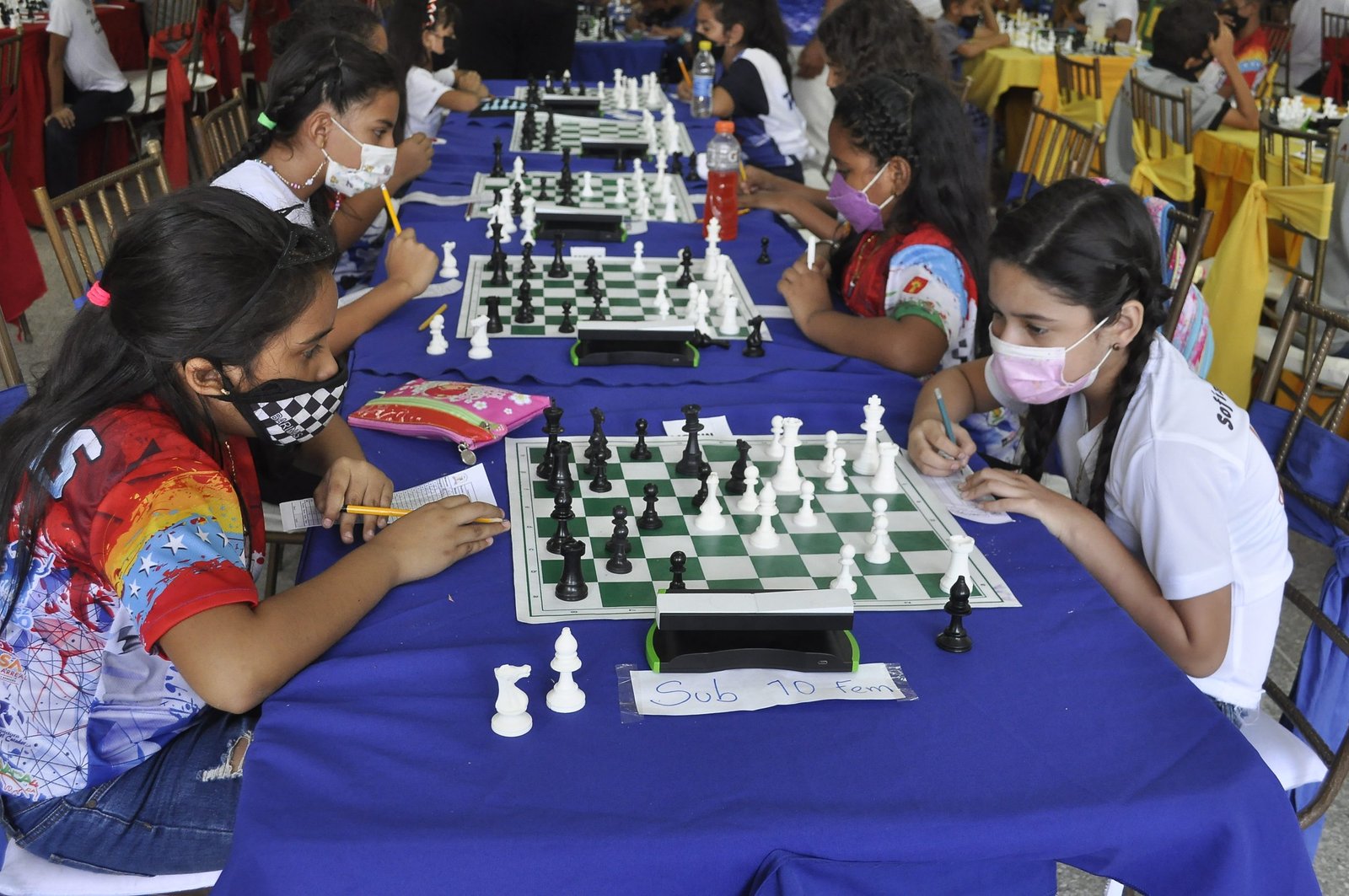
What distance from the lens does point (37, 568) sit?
4.14 ft

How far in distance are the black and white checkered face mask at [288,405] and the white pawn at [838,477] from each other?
2.31 feet

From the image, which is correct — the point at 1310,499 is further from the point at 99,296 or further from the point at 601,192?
the point at 601,192

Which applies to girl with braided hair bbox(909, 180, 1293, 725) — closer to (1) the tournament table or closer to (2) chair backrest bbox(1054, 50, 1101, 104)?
(1) the tournament table

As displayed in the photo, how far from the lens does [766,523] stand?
4.89 feet

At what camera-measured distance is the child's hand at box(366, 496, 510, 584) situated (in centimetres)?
135

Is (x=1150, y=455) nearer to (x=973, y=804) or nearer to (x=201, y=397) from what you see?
(x=973, y=804)

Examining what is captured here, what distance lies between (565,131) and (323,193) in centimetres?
149

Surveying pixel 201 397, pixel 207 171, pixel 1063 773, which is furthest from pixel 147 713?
pixel 207 171

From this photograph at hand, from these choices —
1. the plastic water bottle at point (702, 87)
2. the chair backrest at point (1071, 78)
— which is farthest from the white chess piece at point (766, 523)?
the chair backrest at point (1071, 78)

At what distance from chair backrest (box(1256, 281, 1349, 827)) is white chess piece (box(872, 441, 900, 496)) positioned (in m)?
0.64

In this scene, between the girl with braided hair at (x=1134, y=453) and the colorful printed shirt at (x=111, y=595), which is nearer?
the colorful printed shirt at (x=111, y=595)

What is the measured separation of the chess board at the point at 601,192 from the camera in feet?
9.92

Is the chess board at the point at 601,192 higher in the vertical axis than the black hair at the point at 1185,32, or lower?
lower

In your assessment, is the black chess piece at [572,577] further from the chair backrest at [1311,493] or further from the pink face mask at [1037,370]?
the chair backrest at [1311,493]
